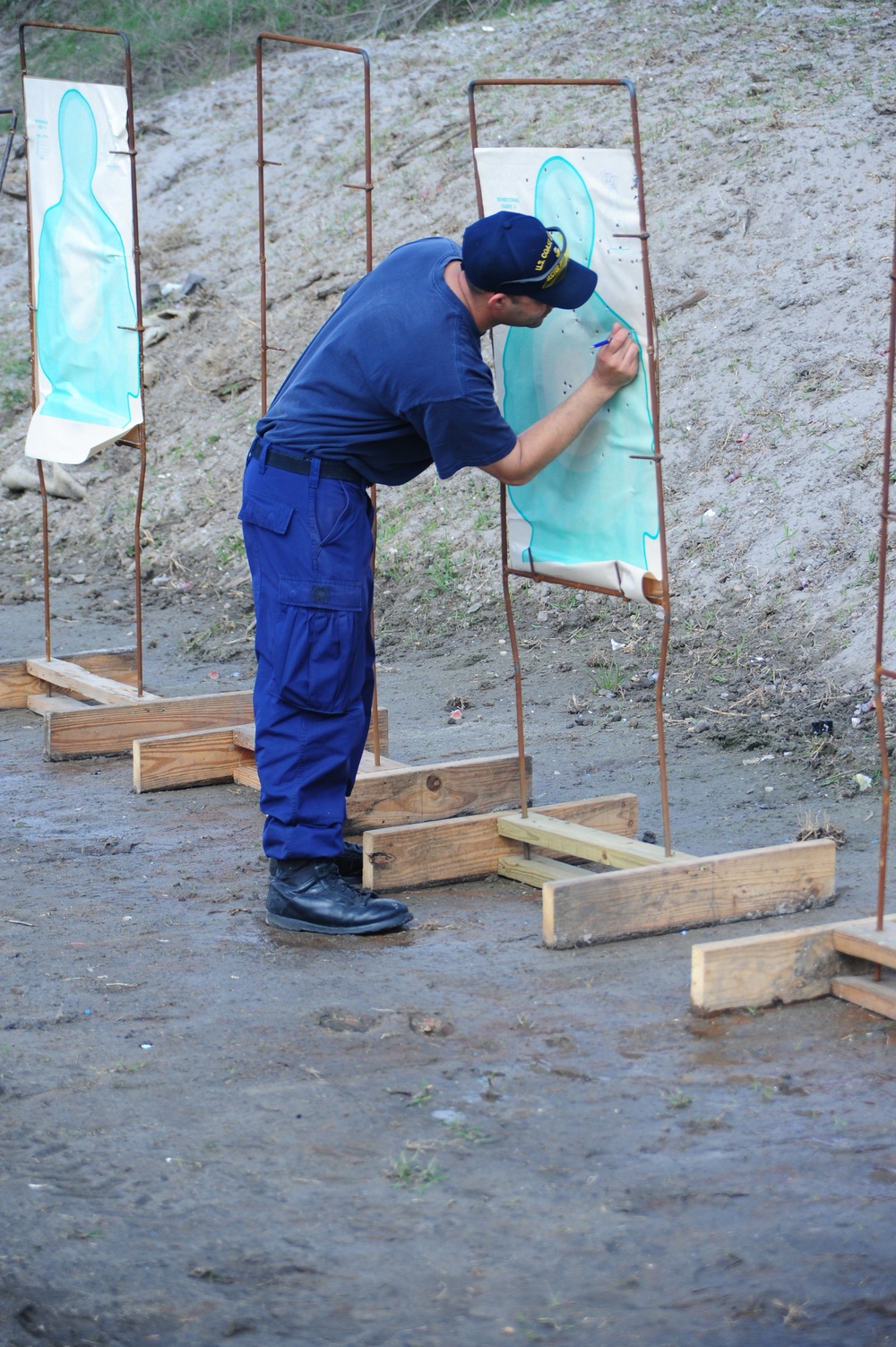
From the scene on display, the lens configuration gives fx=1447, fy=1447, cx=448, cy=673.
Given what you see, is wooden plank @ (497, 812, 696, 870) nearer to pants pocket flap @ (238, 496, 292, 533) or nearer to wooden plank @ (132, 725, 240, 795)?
pants pocket flap @ (238, 496, 292, 533)

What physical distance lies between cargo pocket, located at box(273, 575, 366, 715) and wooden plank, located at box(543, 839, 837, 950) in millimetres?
818

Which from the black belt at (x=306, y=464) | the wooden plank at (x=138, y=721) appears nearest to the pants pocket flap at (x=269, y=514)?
the black belt at (x=306, y=464)

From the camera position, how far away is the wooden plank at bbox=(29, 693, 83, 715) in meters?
6.85

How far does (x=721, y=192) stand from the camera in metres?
9.99

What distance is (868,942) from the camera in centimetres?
343

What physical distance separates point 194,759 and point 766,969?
2.96 m

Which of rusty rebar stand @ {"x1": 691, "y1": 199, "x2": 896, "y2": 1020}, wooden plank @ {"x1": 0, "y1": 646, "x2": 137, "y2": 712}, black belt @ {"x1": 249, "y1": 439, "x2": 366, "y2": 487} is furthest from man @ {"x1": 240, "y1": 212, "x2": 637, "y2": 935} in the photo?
wooden plank @ {"x1": 0, "y1": 646, "x2": 137, "y2": 712}

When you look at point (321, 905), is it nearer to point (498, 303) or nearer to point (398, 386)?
point (398, 386)

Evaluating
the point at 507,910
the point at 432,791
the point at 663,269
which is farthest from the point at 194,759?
the point at 663,269

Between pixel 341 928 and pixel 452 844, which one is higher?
pixel 452 844

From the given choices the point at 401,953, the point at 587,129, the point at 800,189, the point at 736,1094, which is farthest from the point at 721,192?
the point at 736,1094

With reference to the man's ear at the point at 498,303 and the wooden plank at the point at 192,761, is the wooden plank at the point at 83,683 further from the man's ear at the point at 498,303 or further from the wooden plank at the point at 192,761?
the man's ear at the point at 498,303

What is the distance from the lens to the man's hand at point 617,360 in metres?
3.92

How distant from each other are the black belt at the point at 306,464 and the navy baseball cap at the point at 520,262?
24.4 inches
